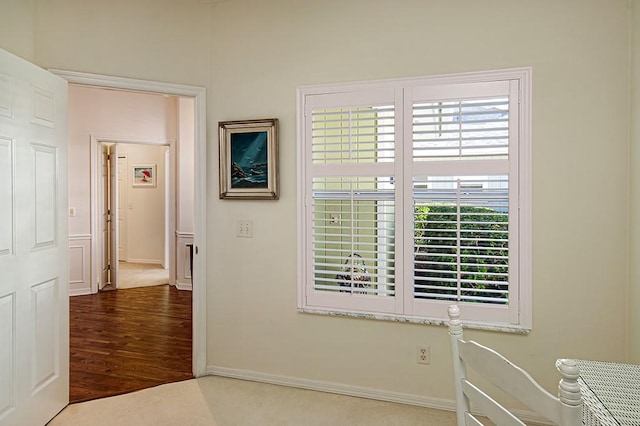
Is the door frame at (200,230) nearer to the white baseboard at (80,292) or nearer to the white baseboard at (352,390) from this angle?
the white baseboard at (352,390)

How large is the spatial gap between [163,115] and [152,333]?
327cm

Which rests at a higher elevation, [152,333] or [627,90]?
[627,90]

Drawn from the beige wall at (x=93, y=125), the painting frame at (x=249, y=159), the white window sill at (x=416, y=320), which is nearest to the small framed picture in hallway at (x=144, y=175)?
the beige wall at (x=93, y=125)

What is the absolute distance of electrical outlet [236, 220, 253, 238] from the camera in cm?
312

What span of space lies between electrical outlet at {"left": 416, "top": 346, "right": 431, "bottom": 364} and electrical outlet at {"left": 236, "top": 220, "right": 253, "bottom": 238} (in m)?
1.37

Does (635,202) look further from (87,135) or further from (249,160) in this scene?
(87,135)

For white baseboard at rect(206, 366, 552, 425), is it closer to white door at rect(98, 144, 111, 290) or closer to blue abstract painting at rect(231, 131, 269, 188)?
blue abstract painting at rect(231, 131, 269, 188)

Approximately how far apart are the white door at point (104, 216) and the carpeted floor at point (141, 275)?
1.02 feet

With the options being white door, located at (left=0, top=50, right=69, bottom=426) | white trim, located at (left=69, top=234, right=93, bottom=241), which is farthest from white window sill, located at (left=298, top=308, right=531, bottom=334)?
white trim, located at (left=69, top=234, right=93, bottom=241)

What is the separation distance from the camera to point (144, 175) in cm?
823

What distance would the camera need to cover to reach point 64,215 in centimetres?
270

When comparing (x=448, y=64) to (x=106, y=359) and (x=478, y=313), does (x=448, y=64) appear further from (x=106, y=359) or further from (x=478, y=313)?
(x=106, y=359)

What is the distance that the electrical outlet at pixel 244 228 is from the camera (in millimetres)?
3115

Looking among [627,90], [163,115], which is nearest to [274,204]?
[627,90]
